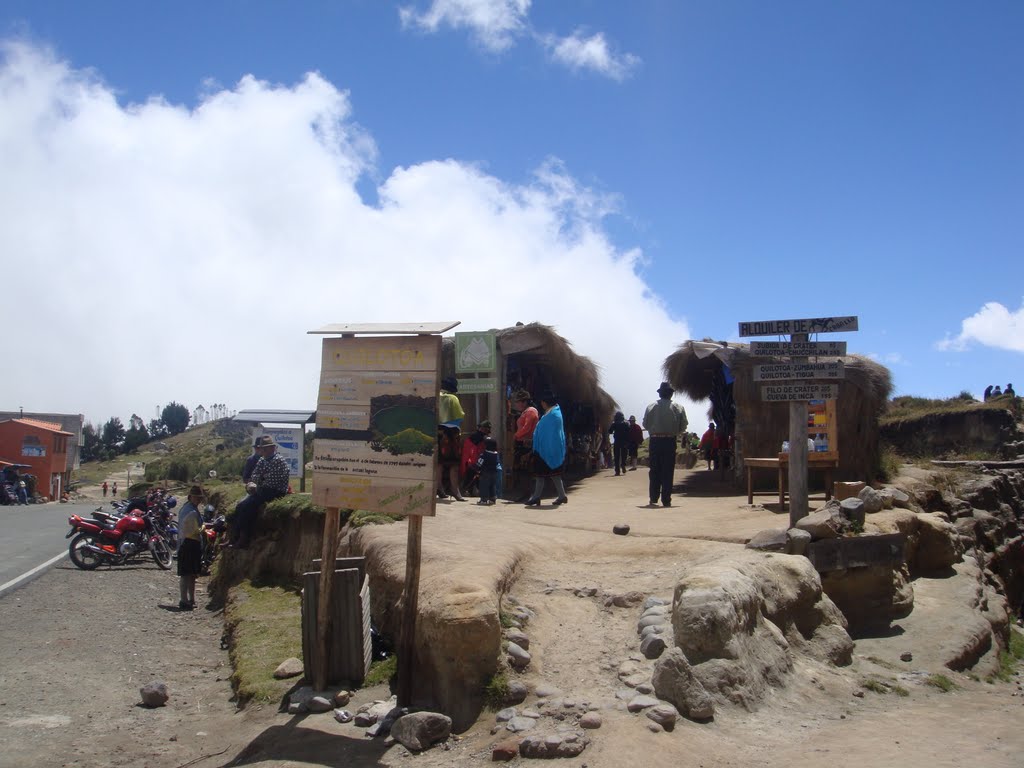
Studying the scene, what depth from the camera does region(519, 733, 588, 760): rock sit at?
4449 millimetres

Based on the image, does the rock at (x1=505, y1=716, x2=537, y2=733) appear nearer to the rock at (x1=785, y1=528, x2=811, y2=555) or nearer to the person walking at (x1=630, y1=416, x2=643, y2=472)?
the rock at (x1=785, y1=528, x2=811, y2=555)

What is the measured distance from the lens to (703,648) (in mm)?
5297

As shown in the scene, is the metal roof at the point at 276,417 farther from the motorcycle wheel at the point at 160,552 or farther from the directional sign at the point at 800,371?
the directional sign at the point at 800,371

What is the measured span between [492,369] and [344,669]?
8186 mm

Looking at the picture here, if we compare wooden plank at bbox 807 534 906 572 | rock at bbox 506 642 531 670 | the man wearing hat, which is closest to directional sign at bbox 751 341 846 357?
wooden plank at bbox 807 534 906 572

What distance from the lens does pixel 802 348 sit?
8.48 m

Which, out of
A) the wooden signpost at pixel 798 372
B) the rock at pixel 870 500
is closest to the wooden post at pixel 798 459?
the wooden signpost at pixel 798 372

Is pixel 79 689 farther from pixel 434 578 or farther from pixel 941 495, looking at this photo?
Answer: pixel 941 495

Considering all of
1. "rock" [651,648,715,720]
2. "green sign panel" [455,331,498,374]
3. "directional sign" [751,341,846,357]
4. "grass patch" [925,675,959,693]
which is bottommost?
"grass patch" [925,675,959,693]

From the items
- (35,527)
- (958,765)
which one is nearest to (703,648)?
(958,765)

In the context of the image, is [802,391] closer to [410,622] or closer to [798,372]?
[798,372]

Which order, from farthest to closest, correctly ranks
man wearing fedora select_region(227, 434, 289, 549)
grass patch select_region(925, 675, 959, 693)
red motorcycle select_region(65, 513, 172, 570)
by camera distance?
red motorcycle select_region(65, 513, 172, 570) → man wearing fedora select_region(227, 434, 289, 549) → grass patch select_region(925, 675, 959, 693)

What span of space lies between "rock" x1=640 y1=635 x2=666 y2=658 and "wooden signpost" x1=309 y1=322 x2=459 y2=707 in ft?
5.25

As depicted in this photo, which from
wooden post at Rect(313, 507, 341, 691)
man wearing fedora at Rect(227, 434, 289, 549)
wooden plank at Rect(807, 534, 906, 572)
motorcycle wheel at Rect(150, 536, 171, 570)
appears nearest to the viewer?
wooden post at Rect(313, 507, 341, 691)
